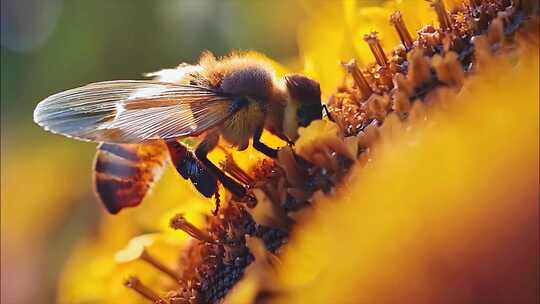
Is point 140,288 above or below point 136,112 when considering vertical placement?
below

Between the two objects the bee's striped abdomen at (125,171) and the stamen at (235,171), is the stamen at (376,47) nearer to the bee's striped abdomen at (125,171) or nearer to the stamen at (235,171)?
the stamen at (235,171)

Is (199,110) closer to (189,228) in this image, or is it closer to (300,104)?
(300,104)

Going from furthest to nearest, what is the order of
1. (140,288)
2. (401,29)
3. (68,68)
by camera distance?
(68,68), (140,288), (401,29)

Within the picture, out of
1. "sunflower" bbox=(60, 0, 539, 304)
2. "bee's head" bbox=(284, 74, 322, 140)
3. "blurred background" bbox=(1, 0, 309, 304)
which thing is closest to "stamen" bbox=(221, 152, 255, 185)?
"sunflower" bbox=(60, 0, 539, 304)

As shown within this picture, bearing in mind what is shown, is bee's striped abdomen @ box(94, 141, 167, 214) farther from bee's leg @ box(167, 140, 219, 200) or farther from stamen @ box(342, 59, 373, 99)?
stamen @ box(342, 59, 373, 99)

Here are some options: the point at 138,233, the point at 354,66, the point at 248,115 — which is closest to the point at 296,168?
the point at 248,115

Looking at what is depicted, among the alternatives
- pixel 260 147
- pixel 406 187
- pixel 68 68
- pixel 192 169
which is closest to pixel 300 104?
pixel 260 147

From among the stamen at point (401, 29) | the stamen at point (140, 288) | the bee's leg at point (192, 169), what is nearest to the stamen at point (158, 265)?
the stamen at point (140, 288)
